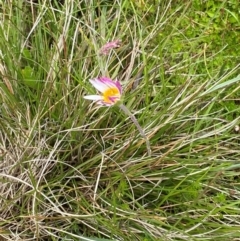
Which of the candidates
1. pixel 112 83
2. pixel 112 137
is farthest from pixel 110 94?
pixel 112 137

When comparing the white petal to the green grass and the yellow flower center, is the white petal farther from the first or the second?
the green grass

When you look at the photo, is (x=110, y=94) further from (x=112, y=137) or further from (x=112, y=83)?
(x=112, y=137)

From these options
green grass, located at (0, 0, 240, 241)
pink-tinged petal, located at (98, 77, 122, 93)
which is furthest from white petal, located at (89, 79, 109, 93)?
green grass, located at (0, 0, 240, 241)

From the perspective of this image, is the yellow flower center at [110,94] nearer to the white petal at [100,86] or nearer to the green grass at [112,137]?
the white petal at [100,86]

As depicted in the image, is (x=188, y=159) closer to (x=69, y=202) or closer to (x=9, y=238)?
(x=69, y=202)

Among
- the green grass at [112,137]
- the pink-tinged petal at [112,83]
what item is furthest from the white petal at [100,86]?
the green grass at [112,137]

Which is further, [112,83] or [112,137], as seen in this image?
[112,137]
